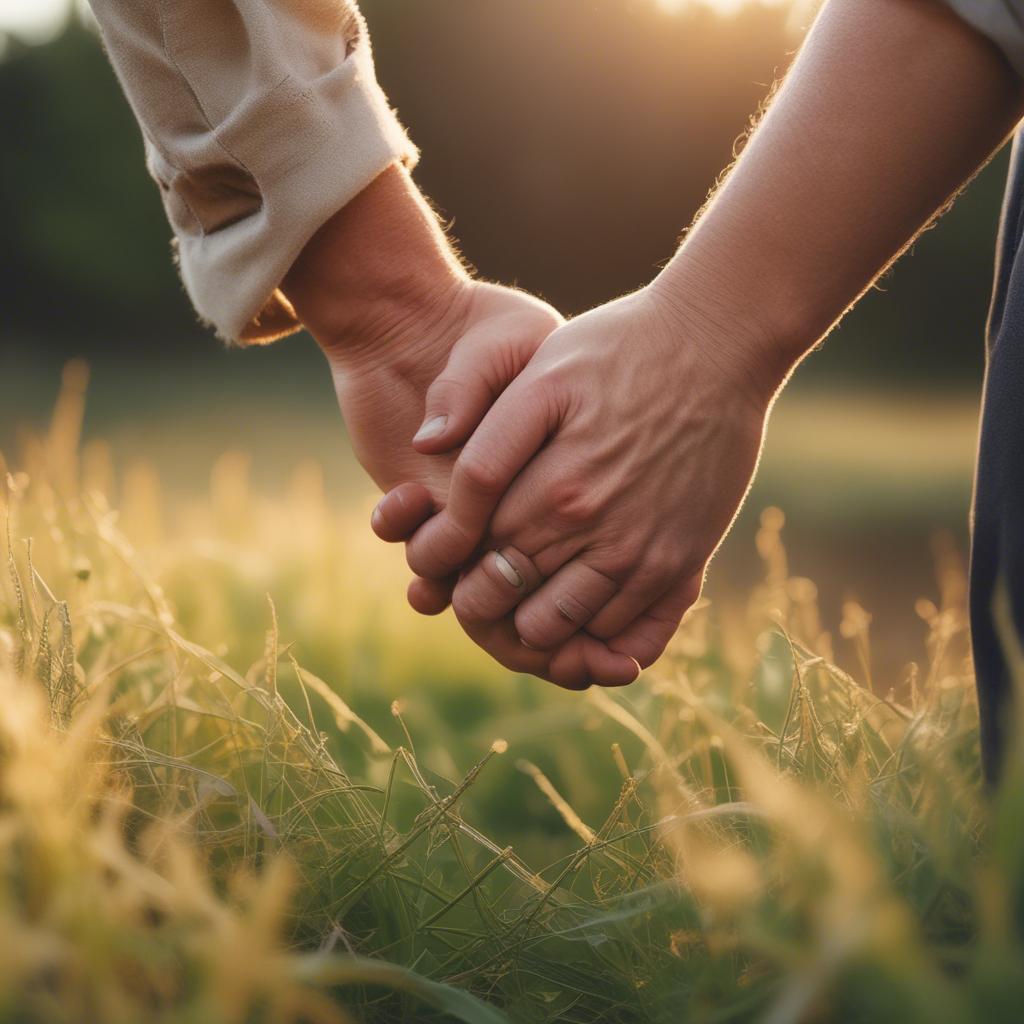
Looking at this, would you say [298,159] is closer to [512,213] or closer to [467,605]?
[467,605]

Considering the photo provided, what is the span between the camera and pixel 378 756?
1.30 m

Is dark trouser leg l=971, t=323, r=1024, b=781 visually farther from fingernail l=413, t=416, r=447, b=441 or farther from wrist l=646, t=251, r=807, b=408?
fingernail l=413, t=416, r=447, b=441

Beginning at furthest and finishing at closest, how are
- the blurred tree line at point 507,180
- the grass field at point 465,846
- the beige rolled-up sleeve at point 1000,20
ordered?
the blurred tree line at point 507,180, the beige rolled-up sleeve at point 1000,20, the grass field at point 465,846

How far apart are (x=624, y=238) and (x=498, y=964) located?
14.1 metres

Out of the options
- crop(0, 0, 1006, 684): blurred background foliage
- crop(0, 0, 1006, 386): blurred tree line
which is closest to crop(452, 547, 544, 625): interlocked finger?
crop(0, 0, 1006, 684): blurred background foliage

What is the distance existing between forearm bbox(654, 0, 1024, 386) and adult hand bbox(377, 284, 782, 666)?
0.05 meters

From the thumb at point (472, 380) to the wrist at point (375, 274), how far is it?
91mm

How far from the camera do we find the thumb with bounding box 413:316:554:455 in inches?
58.6

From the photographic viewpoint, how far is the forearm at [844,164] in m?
1.05

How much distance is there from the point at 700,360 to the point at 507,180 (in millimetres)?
13790

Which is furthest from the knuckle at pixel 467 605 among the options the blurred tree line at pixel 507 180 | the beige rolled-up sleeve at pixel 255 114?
the blurred tree line at pixel 507 180

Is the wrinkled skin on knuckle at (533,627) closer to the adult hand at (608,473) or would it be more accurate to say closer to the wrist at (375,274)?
the adult hand at (608,473)

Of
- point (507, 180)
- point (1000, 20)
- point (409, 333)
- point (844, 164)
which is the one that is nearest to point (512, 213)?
point (507, 180)

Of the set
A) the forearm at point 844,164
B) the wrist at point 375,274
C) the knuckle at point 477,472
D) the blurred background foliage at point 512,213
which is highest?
the forearm at point 844,164
